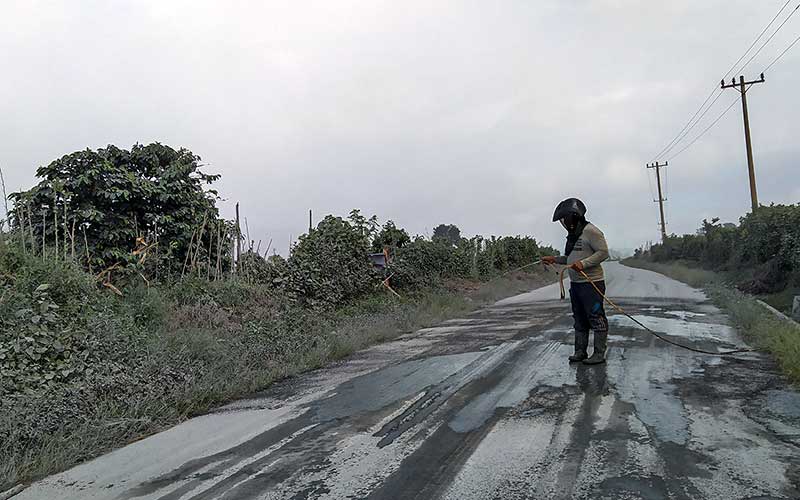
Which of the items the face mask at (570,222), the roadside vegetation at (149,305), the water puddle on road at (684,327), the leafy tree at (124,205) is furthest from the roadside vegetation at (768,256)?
the leafy tree at (124,205)

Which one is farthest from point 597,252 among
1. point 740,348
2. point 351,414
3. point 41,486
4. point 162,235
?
point 162,235

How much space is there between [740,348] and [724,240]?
2724cm

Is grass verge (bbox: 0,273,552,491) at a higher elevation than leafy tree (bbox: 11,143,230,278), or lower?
lower

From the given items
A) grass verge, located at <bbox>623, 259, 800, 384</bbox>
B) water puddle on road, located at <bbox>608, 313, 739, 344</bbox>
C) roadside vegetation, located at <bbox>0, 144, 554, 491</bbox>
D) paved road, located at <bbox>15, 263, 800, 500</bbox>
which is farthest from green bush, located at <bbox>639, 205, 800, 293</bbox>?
paved road, located at <bbox>15, 263, 800, 500</bbox>

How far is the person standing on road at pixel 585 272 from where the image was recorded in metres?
7.09

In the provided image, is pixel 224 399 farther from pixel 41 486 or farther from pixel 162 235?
pixel 162 235

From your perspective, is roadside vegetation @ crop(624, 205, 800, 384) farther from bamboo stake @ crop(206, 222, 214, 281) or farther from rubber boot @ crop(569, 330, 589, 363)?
bamboo stake @ crop(206, 222, 214, 281)

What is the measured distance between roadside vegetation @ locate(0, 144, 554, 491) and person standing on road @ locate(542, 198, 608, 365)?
364 cm

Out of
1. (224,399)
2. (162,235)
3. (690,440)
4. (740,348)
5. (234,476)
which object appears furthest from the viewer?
(162,235)

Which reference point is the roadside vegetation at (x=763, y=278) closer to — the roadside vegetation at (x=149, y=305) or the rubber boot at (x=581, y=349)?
the rubber boot at (x=581, y=349)

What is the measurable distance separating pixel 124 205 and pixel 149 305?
138 inches

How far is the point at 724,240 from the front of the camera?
31.8 metres

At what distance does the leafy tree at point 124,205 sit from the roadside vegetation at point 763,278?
9398 mm

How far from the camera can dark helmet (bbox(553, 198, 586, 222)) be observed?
7223 millimetres
